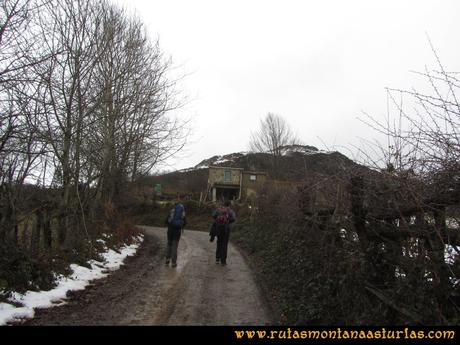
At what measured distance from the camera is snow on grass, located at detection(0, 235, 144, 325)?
5.70 metres

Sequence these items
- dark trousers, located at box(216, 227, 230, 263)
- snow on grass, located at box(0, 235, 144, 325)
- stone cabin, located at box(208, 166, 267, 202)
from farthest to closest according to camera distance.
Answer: stone cabin, located at box(208, 166, 267, 202), dark trousers, located at box(216, 227, 230, 263), snow on grass, located at box(0, 235, 144, 325)

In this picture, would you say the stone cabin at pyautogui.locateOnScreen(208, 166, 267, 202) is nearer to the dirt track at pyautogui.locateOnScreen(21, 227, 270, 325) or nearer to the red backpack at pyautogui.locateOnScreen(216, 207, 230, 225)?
the red backpack at pyautogui.locateOnScreen(216, 207, 230, 225)

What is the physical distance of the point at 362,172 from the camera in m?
5.38

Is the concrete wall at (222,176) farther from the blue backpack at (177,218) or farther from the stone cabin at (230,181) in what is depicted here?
the blue backpack at (177,218)

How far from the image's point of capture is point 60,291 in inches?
282

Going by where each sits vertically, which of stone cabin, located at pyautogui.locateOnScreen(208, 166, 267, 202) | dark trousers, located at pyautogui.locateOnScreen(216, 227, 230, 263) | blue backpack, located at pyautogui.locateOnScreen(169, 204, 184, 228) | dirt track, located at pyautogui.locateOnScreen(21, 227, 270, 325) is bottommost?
dirt track, located at pyautogui.locateOnScreen(21, 227, 270, 325)

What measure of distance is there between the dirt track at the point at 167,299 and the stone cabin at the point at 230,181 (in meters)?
31.4

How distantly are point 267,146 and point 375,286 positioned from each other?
5028cm

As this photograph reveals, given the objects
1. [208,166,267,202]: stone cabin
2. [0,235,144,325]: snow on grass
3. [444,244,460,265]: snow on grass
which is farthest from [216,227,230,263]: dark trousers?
[208,166,267,202]: stone cabin

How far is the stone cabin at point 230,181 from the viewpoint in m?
42.4

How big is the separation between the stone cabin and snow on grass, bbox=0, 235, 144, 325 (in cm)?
3098

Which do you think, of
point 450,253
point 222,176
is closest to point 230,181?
point 222,176
